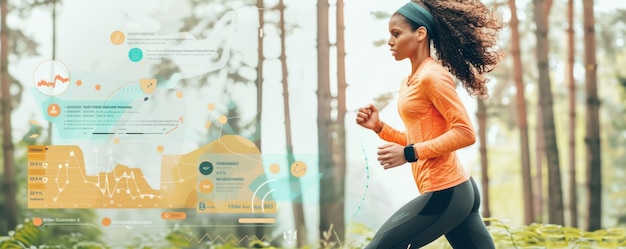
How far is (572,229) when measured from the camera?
4.36 m

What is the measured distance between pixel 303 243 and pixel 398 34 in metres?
1.53

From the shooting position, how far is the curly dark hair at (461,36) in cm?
313

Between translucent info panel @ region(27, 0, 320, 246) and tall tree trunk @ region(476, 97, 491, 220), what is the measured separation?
3.10 feet

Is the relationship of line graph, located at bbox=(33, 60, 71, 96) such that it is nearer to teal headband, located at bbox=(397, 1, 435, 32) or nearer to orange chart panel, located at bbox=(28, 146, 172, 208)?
orange chart panel, located at bbox=(28, 146, 172, 208)

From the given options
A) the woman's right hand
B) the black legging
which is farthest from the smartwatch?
the woman's right hand

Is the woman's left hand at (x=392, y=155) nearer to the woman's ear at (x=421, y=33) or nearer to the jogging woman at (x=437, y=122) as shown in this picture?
the jogging woman at (x=437, y=122)

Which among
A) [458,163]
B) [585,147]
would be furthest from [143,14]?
[585,147]

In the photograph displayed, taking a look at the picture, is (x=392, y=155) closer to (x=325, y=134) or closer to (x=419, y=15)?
(x=419, y=15)

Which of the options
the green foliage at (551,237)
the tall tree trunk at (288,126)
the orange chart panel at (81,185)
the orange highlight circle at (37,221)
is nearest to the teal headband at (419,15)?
the tall tree trunk at (288,126)

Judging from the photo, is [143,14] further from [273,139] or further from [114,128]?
[273,139]

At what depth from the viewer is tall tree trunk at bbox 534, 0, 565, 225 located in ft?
14.3

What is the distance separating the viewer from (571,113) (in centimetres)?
438

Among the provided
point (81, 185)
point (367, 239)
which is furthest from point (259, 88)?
point (81, 185)

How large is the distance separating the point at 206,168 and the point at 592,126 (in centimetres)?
212
